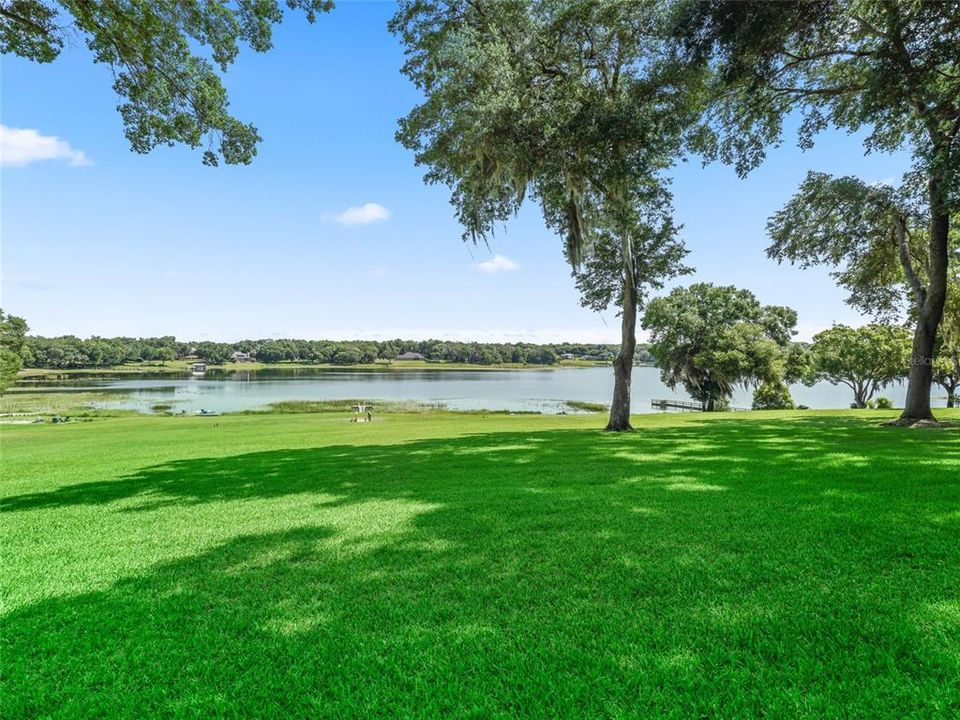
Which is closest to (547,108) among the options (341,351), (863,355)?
(863,355)

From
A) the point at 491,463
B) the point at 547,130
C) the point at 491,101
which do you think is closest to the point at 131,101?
the point at 491,101

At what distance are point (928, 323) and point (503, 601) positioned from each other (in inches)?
688

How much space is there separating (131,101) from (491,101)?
7.19m

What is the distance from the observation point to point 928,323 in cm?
1442

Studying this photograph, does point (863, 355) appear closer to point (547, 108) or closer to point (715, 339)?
point (715, 339)

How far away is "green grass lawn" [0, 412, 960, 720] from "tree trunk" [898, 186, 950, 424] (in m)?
10.9

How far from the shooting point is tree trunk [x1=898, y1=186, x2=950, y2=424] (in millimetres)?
13984

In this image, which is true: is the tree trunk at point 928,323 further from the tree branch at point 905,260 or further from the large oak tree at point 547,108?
the large oak tree at point 547,108

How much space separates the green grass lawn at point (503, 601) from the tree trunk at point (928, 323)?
10.9 m

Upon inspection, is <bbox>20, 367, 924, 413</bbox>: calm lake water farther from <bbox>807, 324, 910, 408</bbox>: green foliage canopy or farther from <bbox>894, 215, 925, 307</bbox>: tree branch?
<bbox>894, 215, 925, 307</bbox>: tree branch

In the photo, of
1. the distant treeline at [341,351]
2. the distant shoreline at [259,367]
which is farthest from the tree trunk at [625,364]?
the distant treeline at [341,351]

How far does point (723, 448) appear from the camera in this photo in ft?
32.7

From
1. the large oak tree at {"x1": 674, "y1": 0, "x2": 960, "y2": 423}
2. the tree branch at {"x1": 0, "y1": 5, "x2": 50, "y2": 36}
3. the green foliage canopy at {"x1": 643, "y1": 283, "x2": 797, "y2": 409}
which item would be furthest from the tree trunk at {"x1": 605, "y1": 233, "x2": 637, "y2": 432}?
the green foliage canopy at {"x1": 643, "y1": 283, "x2": 797, "y2": 409}

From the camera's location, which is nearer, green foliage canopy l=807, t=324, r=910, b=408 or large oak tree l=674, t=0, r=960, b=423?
large oak tree l=674, t=0, r=960, b=423
